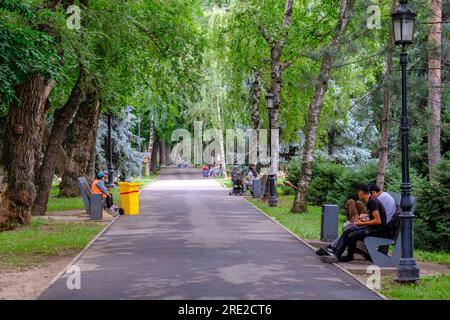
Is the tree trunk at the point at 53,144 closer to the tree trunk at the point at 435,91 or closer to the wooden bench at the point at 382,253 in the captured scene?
the tree trunk at the point at 435,91

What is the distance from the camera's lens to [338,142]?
19453 mm

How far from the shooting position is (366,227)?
12.5 m

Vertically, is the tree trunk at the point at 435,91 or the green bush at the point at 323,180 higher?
the tree trunk at the point at 435,91

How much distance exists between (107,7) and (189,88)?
613cm

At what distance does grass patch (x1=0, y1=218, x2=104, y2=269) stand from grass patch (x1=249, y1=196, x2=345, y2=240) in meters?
5.29

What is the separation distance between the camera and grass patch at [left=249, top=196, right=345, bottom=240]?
1825 centimetres

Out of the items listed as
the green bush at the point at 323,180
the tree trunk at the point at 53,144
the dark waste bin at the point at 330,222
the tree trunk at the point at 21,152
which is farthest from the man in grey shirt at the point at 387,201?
the green bush at the point at 323,180

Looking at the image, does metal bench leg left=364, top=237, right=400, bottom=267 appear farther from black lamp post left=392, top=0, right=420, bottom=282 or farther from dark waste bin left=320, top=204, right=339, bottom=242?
dark waste bin left=320, top=204, right=339, bottom=242

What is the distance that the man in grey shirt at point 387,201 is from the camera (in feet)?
41.1

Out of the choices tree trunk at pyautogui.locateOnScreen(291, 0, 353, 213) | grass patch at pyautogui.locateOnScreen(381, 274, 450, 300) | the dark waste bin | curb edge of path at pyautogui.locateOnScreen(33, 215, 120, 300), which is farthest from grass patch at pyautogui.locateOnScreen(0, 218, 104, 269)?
tree trunk at pyautogui.locateOnScreen(291, 0, 353, 213)

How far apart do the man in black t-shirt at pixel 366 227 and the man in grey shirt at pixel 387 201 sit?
13 cm

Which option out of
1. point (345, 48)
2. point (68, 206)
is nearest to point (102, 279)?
point (345, 48)

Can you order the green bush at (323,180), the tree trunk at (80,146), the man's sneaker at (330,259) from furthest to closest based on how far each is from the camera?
1. the tree trunk at (80,146)
2. the green bush at (323,180)
3. the man's sneaker at (330,259)

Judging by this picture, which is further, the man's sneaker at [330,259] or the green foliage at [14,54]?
the green foliage at [14,54]
